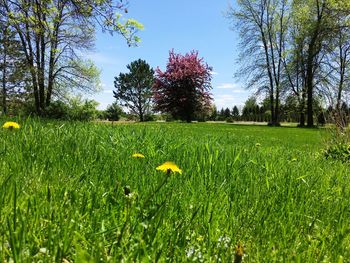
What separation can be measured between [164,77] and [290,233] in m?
36.3

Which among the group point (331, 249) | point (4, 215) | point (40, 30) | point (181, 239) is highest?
point (40, 30)

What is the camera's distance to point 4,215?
4.05 feet

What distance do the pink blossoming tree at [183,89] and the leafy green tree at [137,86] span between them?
37972 mm

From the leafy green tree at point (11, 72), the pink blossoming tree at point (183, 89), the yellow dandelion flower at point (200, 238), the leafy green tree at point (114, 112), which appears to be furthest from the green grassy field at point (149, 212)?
the leafy green tree at point (114, 112)

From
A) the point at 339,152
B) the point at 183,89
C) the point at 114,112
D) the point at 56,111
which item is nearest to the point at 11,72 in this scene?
the point at 56,111

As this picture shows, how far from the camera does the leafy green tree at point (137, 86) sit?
75.4 metres

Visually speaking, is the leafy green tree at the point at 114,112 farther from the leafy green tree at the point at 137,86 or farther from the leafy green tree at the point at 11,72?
the leafy green tree at the point at 11,72

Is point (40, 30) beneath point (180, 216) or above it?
above

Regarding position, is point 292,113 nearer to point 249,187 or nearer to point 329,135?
point 329,135

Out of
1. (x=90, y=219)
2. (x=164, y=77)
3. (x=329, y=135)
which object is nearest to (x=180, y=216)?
(x=90, y=219)

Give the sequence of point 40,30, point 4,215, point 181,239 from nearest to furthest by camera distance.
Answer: point 4,215, point 181,239, point 40,30

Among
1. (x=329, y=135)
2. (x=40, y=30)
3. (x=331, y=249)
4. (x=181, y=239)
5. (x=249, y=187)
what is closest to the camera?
(x=181, y=239)

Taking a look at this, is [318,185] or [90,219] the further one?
[318,185]

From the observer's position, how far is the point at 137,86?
Result: 7575 cm
